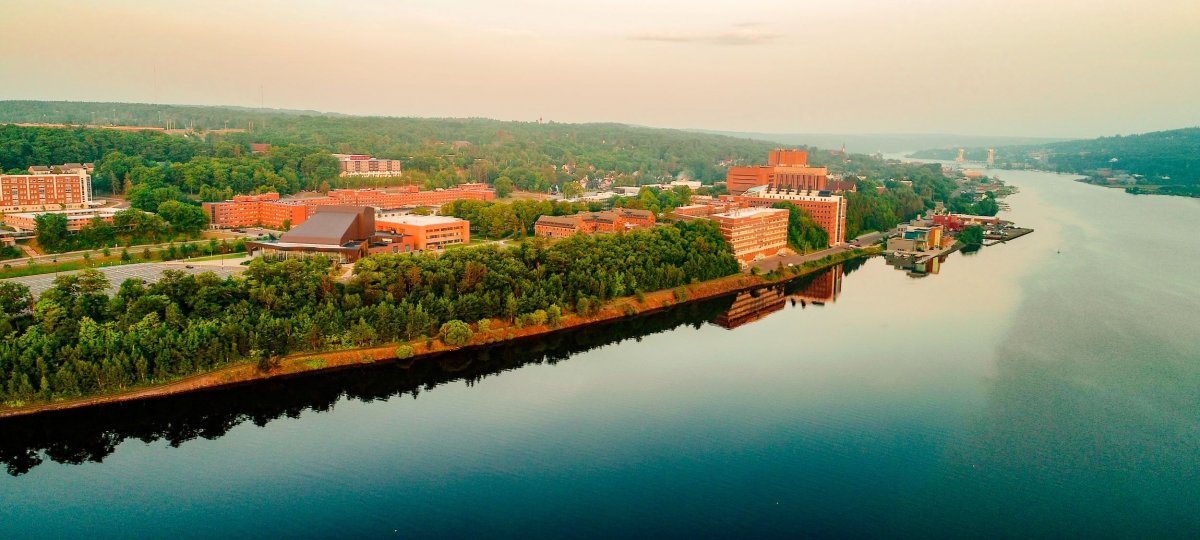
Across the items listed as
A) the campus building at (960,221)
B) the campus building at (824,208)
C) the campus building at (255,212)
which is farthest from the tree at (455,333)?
the campus building at (960,221)

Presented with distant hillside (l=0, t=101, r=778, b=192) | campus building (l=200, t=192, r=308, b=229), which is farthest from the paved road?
distant hillside (l=0, t=101, r=778, b=192)

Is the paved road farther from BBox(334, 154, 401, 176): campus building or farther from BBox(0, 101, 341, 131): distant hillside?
BBox(0, 101, 341, 131): distant hillside

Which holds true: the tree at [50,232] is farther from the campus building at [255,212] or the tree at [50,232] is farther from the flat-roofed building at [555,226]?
the flat-roofed building at [555,226]

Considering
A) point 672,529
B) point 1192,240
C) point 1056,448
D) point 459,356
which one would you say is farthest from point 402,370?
point 1192,240

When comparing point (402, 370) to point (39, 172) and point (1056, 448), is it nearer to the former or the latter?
point (1056, 448)

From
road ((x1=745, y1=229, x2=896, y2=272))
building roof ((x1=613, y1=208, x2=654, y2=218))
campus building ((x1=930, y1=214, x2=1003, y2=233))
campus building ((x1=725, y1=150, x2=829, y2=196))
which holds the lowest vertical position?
road ((x1=745, y1=229, x2=896, y2=272))
